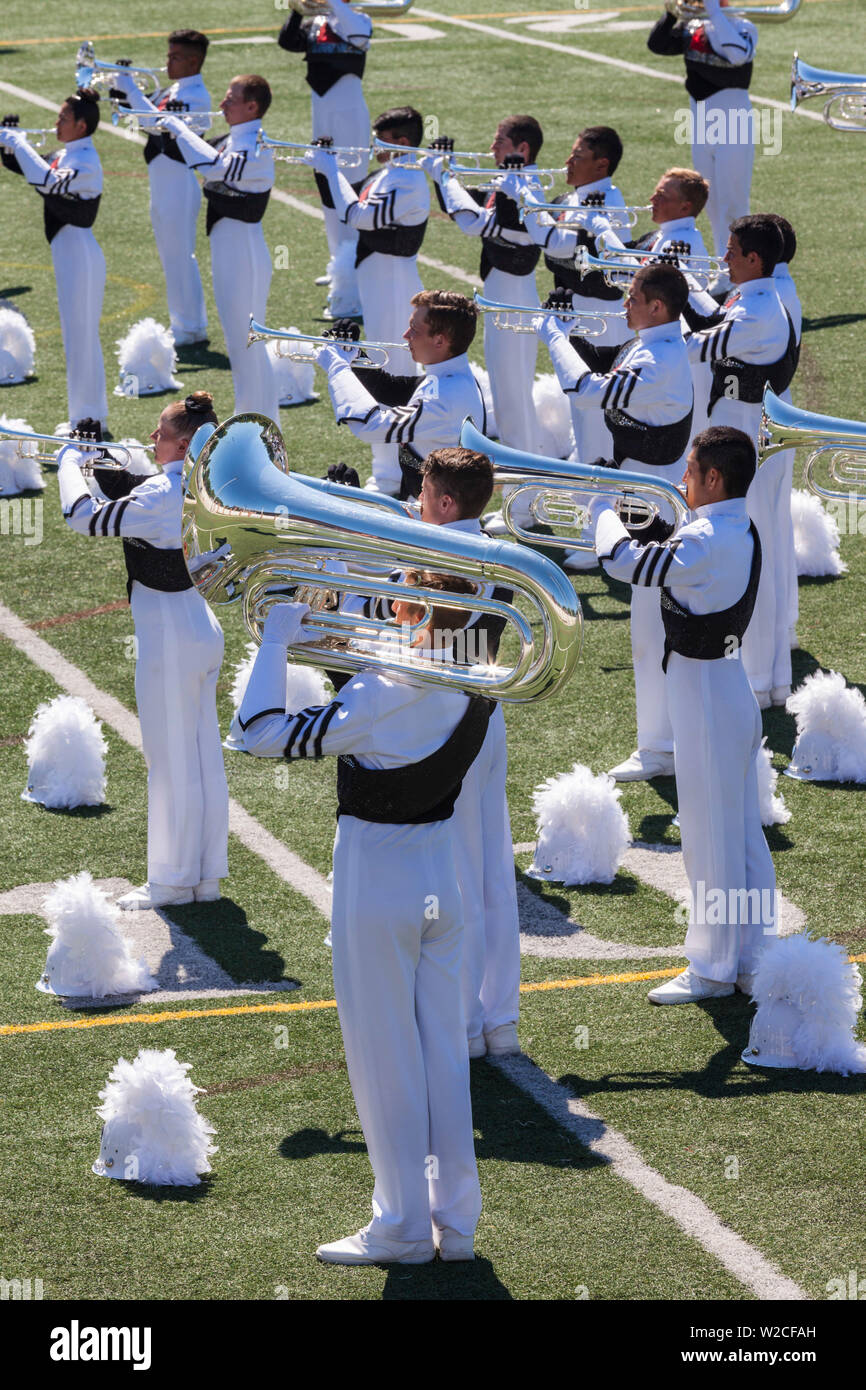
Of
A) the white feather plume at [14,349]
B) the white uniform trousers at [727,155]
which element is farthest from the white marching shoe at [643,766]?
the white uniform trousers at [727,155]

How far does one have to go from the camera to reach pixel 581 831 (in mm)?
8586

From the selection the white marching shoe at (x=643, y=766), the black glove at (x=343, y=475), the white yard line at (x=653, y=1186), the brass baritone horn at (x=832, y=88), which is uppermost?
the brass baritone horn at (x=832, y=88)

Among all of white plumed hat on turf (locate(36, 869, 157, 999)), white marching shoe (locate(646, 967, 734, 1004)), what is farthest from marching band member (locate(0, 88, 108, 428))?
white marching shoe (locate(646, 967, 734, 1004))

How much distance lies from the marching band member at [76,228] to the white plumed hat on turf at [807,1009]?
296 inches

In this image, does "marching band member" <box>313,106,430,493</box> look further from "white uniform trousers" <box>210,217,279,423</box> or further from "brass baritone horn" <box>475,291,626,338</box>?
"brass baritone horn" <box>475,291,626,338</box>

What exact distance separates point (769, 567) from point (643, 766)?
1283mm

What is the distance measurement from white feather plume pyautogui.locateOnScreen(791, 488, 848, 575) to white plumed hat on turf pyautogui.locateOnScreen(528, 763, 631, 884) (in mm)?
3437

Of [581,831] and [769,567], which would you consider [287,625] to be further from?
[769,567]

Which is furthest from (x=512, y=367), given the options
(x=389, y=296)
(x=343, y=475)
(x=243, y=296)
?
(x=343, y=475)

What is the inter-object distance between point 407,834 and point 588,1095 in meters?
1.68

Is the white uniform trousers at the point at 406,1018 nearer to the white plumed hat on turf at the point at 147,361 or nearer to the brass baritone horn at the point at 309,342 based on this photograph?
the brass baritone horn at the point at 309,342

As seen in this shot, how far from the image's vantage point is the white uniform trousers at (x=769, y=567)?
9969mm

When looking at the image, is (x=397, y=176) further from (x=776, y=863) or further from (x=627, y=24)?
(x=627, y=24)

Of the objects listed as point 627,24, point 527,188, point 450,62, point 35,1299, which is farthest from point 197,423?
point 627,24
